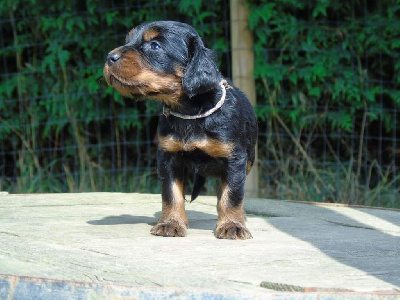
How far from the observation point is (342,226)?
4.10 m

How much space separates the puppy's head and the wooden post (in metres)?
2.74

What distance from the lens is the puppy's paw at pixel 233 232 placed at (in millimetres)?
3578

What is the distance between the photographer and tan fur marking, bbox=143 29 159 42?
3.69 meters

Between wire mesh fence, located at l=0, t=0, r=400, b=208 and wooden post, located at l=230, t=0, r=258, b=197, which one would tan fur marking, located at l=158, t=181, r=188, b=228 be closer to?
wooden post, located at l=230, t=0, r=258, b=197

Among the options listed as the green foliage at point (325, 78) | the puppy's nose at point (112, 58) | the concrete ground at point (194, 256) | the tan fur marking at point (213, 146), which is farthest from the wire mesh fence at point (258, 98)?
the puppy's nose at point (112, 58)

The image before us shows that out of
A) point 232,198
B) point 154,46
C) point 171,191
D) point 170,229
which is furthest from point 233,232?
point 154,46

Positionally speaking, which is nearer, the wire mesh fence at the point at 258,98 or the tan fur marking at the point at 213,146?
the tan fur marking at the point at 213,146

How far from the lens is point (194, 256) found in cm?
298

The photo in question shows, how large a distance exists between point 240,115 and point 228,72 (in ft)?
10.7

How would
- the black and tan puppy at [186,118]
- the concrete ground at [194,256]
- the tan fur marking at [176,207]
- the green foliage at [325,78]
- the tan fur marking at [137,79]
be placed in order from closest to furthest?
the concrete ground at [194,256]
the tan fur marking at [137,79]
the black and tan puppy at [186,118]
the tan fur marking at [176,207]
the green foliage at [325,78]

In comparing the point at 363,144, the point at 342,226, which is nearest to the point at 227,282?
the point at 342,226

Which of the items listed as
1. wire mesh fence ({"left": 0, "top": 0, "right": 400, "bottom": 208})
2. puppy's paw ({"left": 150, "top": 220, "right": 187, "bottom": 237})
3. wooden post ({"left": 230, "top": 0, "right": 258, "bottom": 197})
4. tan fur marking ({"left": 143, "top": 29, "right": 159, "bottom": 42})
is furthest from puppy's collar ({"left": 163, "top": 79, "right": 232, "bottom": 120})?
wire mesh fence ({"left": 0, "top": 0, "right": 400, "bottom": 208})

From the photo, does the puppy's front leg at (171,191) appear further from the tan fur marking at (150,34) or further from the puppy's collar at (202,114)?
the tan fur marking at (150,34)

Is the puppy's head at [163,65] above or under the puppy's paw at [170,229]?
above
